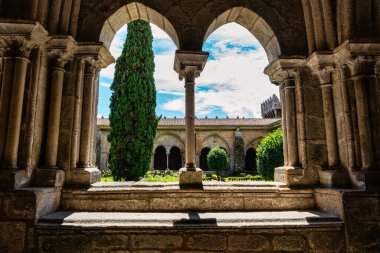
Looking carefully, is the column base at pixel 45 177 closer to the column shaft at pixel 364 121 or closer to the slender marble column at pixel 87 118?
the slender marble column at pixel 87 118

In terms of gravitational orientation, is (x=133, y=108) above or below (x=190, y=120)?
above

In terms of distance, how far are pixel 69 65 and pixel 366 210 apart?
383 centimetres

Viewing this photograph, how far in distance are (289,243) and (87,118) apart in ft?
9.07

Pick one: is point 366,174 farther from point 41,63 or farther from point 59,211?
point 41,63

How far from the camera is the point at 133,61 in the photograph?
10.8 m

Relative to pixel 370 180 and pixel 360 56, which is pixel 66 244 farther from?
pixel 360 56

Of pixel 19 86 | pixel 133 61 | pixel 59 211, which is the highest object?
pixel 133 61

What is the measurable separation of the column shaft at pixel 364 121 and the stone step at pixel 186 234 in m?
0.81

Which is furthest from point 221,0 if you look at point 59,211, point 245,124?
point 245,124

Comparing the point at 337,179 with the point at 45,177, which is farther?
the point at 337,179

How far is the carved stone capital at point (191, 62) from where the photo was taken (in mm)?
3352

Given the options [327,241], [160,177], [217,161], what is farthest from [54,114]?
[217,161]

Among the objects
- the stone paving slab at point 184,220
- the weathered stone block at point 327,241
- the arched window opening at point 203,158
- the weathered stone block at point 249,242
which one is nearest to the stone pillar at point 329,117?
the stone paving slab at point 184,220

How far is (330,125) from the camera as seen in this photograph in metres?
3.27
